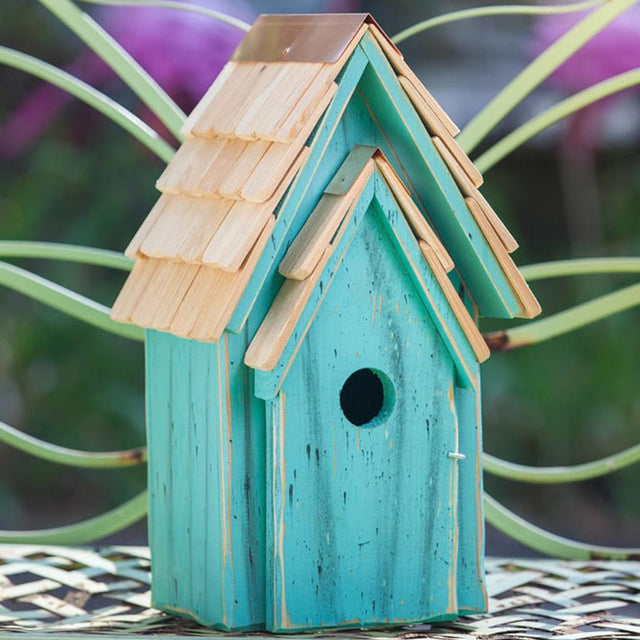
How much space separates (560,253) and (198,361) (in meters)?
2.08

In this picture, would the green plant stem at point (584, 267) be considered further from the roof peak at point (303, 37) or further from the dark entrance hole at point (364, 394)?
the roof peak at point (303, 37)

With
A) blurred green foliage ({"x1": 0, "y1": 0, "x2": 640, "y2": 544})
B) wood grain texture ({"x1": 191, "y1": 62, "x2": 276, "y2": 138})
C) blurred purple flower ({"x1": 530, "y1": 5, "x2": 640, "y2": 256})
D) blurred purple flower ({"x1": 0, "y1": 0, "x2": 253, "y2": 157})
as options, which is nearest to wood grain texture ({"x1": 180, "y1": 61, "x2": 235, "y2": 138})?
wood grain texture ({"x1": 191, "y1": 62, "x2": 276, "y2": 138})

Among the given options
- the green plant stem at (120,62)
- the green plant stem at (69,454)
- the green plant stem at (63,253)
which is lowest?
the green plant stem at (69,454)

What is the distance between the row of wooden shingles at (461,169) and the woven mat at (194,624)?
0.30 m

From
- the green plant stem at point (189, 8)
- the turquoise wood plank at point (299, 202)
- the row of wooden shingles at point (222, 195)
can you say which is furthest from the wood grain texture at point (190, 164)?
the green plant stem at point (189, 8)

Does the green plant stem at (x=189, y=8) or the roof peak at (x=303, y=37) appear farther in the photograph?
the green plant stem at (x=189, y=8)

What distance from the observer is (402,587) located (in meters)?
1.25

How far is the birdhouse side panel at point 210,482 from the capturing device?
1195mm

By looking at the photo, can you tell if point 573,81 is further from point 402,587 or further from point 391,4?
point 402,587

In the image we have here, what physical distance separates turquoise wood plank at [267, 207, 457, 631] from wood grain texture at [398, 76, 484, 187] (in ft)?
0.32

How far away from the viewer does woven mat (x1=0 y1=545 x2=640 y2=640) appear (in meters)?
1.24

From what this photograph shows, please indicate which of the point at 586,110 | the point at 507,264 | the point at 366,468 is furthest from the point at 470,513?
the point at 586,110

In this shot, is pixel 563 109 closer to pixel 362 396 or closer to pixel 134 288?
pixel 362 396

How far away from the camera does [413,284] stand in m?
1.24
